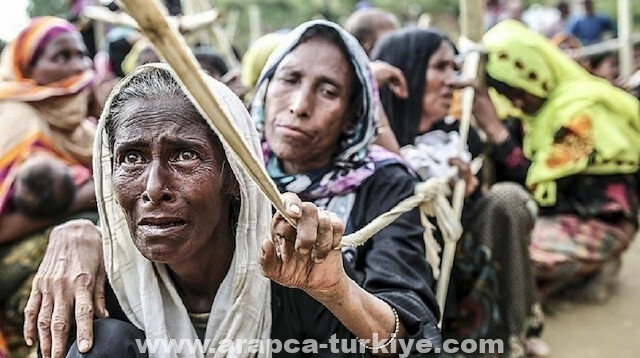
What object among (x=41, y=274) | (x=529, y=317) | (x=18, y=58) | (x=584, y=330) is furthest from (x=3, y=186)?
(x=584, y=330)

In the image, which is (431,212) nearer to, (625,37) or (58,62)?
(58,62)

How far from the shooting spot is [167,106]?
1.30 m

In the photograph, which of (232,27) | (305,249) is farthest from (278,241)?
(232,27)

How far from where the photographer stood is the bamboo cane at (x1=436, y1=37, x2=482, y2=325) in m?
2.29

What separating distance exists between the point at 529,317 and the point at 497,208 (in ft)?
1.70

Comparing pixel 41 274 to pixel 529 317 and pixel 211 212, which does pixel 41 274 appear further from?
pixel 529 317

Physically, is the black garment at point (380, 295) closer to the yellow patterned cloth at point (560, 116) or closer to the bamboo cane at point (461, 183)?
the bamboo cane at point (461, 183)

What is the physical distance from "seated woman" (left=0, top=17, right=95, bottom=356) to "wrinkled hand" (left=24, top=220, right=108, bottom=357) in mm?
890

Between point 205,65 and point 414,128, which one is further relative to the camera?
point 205,65

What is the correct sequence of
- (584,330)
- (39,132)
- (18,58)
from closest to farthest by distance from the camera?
A: (39,132), (18,58), (584,330)

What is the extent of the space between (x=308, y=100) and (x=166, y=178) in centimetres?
65

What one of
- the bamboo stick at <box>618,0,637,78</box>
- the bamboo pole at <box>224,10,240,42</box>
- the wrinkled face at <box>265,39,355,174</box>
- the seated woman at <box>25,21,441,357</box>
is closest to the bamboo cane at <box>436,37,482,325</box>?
the seated woman at <box>25,21,441,357</box>

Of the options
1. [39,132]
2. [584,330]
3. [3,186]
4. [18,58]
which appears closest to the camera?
[3,186]

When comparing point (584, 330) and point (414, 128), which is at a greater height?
point (414, 128)
